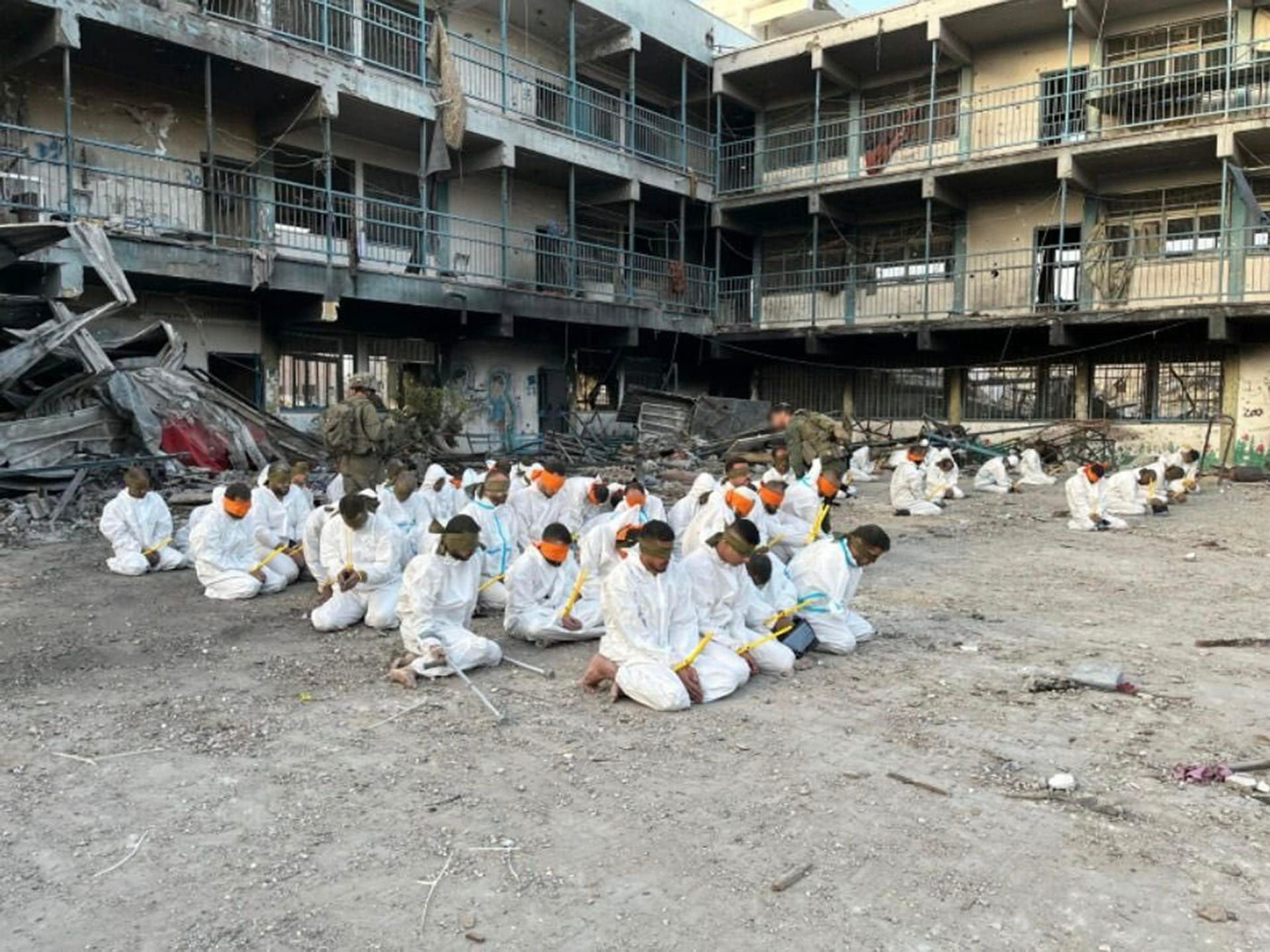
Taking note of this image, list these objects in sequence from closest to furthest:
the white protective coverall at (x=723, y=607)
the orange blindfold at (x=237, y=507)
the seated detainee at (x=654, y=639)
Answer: the seated detainee at (x=654, y=639) < the white protective coverall at (x=723, y=607) < the orange blindfold at (x=237, y=507)

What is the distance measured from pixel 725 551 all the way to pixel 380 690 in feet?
6.90

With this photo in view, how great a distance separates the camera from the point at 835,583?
6.44 m

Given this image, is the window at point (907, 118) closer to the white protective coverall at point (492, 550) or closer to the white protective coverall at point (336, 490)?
the white protective coverall at point (336, 490)

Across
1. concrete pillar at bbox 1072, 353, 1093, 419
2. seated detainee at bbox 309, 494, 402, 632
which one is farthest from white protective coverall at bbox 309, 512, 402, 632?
concrete pillar at bbox 1072, 353, 1093, 419

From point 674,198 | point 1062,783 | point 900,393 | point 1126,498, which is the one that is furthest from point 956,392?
point 1062,783

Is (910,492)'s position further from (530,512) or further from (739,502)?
(530,512)

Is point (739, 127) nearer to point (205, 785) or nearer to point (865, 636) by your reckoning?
point (865, 636)

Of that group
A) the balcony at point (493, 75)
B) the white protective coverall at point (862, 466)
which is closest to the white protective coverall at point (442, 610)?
the balcony at point (493, 75)

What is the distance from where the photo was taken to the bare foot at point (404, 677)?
5.55 meters

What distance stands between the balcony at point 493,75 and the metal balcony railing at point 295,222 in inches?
90.4

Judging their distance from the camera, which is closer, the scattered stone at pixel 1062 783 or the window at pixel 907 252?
the scattered stone at pixel 1062 783

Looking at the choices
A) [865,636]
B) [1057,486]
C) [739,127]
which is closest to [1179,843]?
[865,636]

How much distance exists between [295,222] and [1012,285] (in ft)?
48.5

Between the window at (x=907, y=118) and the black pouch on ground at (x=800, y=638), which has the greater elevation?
the window at (x=907, y=118)
